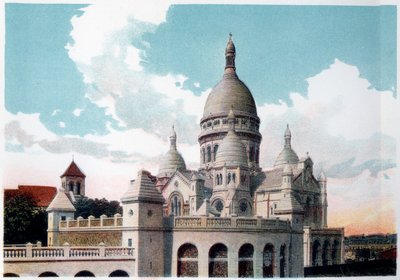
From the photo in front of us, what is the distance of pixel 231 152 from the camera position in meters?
15.0

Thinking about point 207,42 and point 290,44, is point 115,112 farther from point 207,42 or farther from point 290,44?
point 290,44

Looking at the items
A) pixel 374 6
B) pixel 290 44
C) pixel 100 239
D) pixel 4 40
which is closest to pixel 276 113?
pixel 290 44

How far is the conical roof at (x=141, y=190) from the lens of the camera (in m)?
11.3

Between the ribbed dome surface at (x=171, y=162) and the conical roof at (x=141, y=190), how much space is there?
599mm

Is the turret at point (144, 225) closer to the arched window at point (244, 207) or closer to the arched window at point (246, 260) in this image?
the arched window at point (246, 260)

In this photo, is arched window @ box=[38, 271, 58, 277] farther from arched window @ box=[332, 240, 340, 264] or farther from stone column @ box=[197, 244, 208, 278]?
arched window @ box=[332, 240, 340, 264]

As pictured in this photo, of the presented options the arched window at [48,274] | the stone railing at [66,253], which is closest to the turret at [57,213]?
the stone railing at [66,253]

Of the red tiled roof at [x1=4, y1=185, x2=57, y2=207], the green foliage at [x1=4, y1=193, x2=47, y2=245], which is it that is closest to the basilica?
the red tiled roof at [x1=4, y1=185, x2=57, y2=207]

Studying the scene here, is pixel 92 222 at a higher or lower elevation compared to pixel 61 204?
lower

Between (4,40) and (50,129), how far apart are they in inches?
74.4

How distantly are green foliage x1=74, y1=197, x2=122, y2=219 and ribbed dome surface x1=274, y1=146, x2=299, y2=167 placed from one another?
3632 mm

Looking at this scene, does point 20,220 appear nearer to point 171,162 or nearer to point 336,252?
point 171,162

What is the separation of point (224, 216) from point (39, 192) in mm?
4062

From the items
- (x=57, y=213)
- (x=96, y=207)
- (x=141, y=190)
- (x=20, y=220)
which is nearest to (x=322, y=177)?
(x=141, y=190)
